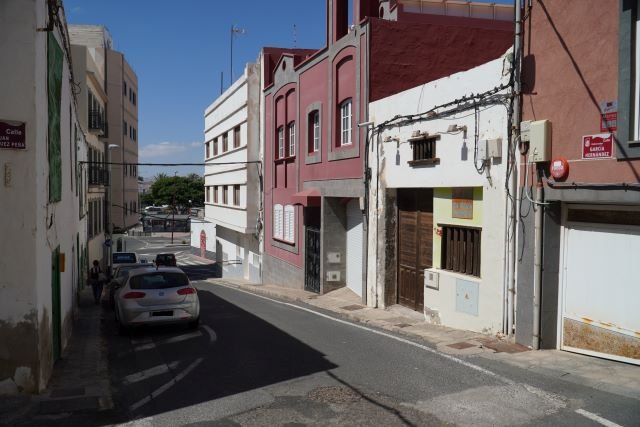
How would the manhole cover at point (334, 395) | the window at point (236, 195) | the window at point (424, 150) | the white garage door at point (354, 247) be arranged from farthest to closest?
the window at point (236, 195) → the white garage door at point (354, 247) → the window at point (424, 150) → the manhole cover at point (334, 395)

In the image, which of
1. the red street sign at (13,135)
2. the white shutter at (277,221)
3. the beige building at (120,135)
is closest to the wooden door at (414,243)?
the red street sign at (13,135)

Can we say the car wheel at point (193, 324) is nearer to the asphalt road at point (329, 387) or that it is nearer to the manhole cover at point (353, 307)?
the asphalt road at point (329, 387)

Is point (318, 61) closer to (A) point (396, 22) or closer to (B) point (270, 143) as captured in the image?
(A) point (396, 22)

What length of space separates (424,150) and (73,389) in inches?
335

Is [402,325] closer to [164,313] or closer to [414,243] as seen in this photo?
[414,243]

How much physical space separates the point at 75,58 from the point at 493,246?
83.0 ft

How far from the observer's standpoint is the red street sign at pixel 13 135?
Result: 683cm

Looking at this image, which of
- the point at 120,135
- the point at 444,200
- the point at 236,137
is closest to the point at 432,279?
the point at 444,200

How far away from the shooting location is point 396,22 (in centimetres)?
1606

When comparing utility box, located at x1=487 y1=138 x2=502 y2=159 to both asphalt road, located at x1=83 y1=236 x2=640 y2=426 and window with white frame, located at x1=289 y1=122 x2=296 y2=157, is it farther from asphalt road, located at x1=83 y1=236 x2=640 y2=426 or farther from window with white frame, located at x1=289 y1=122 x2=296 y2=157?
window with white frame, located at x1=289 y1=122 x2=296 y2=157

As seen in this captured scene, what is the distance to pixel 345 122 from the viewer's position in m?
18.2

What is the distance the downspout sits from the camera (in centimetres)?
963

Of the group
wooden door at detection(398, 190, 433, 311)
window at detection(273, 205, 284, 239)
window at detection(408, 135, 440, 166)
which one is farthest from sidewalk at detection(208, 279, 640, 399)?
window at detection(273, 205, 284, 239)

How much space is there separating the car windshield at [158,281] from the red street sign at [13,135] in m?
5.88
